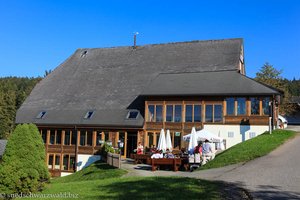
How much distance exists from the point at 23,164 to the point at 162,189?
5120 millimetres

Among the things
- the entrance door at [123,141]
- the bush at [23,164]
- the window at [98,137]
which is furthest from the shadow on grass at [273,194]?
the window at [98,137]

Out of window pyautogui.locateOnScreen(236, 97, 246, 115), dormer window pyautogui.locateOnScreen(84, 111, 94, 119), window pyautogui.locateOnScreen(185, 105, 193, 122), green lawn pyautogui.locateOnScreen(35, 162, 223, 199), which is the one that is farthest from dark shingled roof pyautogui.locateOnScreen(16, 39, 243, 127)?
green lawn pyautogui.locateOnScreen(35, 162, 223, 199)

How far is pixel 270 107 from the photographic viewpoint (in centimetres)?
2777

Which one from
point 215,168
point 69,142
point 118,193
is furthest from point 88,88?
point 118,193

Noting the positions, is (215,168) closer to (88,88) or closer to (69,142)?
(69,142)

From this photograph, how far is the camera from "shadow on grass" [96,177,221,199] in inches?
409

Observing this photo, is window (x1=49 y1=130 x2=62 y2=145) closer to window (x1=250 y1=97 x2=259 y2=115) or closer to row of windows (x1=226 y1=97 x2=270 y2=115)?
row of windows (x1=226 y1=97 x2=270 y2=115)

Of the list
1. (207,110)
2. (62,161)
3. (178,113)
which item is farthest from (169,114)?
(62,161)

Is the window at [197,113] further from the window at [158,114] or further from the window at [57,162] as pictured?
the window at [57,162]

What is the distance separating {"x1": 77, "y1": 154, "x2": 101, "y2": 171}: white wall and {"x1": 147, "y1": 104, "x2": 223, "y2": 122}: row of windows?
613cm

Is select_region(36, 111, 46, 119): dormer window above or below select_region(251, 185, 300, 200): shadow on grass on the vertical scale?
above

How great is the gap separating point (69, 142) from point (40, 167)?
71.6 feet

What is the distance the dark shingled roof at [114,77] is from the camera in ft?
112

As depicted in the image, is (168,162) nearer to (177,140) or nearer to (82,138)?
(177,140)
